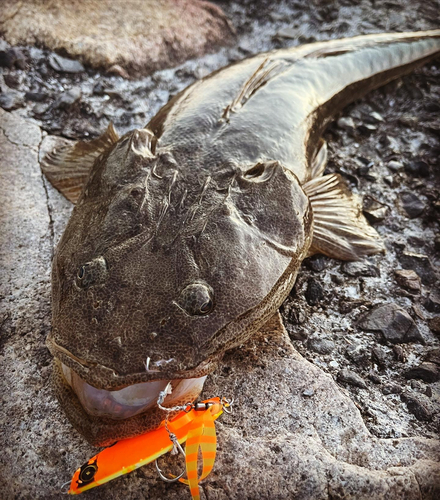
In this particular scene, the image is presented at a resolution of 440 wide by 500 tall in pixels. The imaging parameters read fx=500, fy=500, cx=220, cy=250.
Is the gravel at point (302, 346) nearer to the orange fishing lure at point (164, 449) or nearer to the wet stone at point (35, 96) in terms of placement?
the wet stone at point (35, 96)

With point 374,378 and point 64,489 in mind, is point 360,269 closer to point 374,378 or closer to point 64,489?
point 374,378

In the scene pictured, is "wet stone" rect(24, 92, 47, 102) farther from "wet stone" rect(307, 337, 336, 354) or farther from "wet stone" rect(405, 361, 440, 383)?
"wet stone" rect(405, 361, 440, 383)

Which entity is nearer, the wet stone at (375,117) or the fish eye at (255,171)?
the fish eye at (255,171)

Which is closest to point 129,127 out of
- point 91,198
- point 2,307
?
point 91,198

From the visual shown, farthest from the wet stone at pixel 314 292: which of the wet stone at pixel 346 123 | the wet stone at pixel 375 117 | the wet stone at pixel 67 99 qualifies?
the wet stone at pixel 67 99

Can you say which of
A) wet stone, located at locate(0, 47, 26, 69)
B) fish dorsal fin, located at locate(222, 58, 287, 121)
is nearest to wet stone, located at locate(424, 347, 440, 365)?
fish dorsal fin, located at locate(222, 58, 287, 121)

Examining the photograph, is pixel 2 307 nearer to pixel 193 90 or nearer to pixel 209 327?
pixel 209 327

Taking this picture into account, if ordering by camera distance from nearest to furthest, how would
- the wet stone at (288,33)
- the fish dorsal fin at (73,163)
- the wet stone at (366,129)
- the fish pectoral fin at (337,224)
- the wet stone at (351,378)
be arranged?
1. the wet stone at (351,378)
2. the fish pectoral fin at (337,224)
3. the fish dorsal fin at (73,163)
4. the wet stone at (366,129)
5. the wet stone at (288,33)
